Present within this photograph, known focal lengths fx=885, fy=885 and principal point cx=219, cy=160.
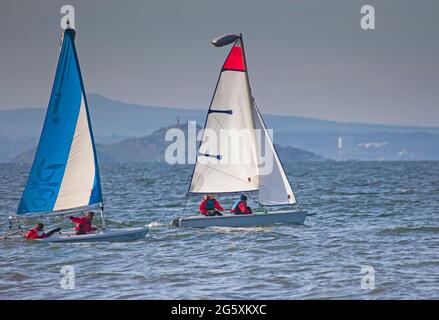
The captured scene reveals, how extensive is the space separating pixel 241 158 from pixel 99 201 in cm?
817

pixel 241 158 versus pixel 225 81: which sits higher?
pixel 225 81

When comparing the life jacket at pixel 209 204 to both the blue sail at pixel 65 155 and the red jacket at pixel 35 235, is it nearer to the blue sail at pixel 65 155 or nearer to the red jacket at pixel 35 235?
the blue sail at pixel 65 155

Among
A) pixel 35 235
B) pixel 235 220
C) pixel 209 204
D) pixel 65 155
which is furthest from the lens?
pixel 209 204

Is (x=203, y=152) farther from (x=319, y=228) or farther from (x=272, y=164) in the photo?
(x=319, y=228)

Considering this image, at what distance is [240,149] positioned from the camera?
36.9 metres

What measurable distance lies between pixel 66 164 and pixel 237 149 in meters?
8.79

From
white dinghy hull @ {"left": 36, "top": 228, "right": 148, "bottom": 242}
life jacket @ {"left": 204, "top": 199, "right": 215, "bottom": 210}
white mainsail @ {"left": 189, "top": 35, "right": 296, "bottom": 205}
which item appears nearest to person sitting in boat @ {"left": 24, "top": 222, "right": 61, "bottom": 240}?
white dinghy hull @ {"left": 36, "top": 228, "right": 148, "bottom": 242}

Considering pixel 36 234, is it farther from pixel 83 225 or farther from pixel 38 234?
pixel 83 225

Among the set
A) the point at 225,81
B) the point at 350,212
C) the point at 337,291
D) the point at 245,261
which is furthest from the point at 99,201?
the point at 350,212

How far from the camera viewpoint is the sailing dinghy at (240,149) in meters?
36.3

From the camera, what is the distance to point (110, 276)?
24.3 metres

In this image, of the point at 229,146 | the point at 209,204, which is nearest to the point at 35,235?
the point at 209,204

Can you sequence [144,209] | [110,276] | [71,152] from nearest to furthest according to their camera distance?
[110,276], [71,152], [144,209]

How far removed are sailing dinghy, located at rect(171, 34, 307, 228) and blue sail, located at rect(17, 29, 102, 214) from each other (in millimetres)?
6938
